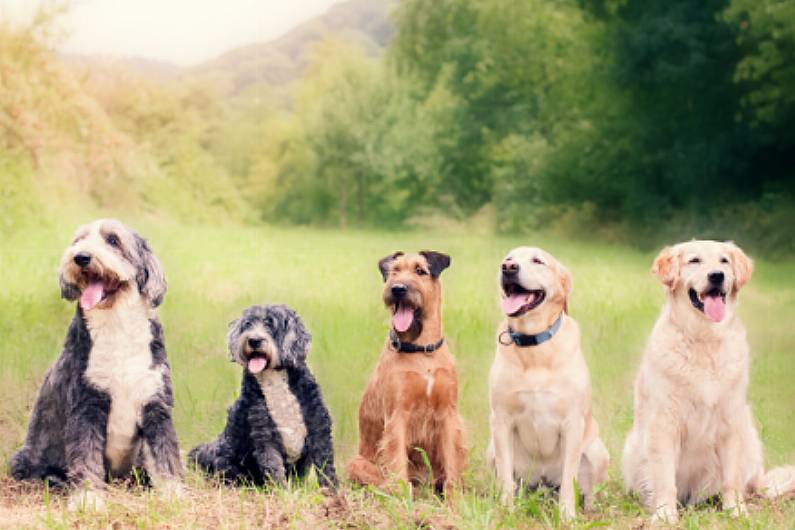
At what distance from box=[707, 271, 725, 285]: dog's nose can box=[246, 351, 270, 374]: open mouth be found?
2205 mm

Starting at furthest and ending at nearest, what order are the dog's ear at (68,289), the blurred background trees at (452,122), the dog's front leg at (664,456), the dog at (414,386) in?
the blurred background trees at (452,122) → the dog at (414,386) → the dog's front leg at (664,456) → the dog's ear at (68,289)

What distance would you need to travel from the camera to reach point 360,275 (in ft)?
47.8

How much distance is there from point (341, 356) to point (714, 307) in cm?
396

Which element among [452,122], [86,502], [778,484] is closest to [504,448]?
[778,484]

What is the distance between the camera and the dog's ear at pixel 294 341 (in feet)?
16.6

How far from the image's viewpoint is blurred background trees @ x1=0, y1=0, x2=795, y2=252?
59.8 feet

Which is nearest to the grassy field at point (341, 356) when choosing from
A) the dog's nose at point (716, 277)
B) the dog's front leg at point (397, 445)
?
the dog's front leg at point (397, 445)

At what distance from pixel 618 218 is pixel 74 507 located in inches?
782

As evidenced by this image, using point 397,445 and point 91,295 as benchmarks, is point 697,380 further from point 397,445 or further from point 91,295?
A: point 91,295

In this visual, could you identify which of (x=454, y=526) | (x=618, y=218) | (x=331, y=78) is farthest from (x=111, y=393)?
(x=331, y=78)

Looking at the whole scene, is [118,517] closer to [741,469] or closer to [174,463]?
[174,463]

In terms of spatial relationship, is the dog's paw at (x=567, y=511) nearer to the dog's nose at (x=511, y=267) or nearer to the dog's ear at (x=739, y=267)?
the dog's nose at (x=511, y=267)

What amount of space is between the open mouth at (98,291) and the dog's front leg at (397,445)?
1.56 m

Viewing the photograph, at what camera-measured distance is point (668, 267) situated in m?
5.14
